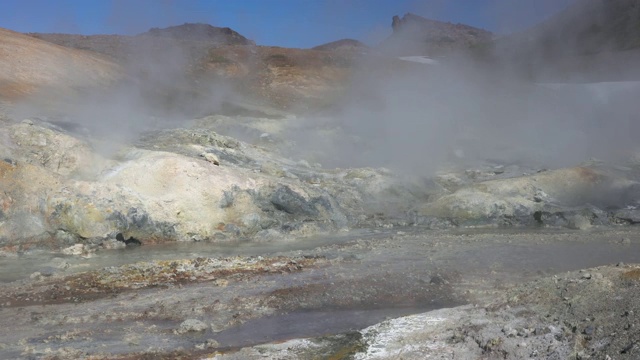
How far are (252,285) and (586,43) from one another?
22252 mm

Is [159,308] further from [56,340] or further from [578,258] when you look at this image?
[578,258]

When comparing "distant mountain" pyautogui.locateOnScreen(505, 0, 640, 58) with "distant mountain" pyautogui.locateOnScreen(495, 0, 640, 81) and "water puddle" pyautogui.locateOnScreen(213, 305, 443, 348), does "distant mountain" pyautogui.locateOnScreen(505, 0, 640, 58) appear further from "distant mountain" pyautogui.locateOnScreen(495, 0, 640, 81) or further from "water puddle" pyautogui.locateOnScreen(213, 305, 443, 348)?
"water puddle" pyautogui.locateOnScreen(213, 305, 443, 348)

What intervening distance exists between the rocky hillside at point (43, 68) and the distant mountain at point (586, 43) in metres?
15.9

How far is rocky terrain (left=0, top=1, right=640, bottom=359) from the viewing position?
5012 mm

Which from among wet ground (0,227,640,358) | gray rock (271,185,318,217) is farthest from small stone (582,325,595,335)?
gray rock (271,185,318,217)

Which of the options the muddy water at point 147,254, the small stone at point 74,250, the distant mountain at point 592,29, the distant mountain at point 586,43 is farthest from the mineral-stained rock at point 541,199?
the distant mountain at point 592,29

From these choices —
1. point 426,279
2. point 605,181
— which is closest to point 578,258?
point 426,279

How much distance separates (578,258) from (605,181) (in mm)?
5483

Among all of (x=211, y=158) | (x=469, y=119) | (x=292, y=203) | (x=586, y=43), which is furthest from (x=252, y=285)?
(x=586, y=43)

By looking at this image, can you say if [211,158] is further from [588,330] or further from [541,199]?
[588,330]

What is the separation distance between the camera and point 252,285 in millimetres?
7008

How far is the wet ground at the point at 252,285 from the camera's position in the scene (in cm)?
542

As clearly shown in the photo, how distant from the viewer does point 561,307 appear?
16.1ft

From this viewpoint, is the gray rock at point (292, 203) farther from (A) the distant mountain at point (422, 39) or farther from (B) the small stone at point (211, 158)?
(A) the distant mountain at point (422, 39)
